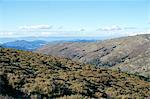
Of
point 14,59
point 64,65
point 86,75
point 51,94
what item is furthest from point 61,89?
point 64,65

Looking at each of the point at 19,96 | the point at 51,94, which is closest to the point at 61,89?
the point at 51,94

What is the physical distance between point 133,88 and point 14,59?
38.3 feet

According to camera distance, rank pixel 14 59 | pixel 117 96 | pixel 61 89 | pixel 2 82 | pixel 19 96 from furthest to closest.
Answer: pixel 14 59, pixel 117 96, pixel 61 89, pixel 2 82, pixel 19 96

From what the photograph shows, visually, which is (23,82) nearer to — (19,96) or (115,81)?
(19,96)

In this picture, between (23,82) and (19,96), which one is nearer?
(19,96)

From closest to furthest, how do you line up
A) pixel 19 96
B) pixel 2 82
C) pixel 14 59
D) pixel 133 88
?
pixel 19 96
pixel 2 82
pixel 133 88
pixel 14 59

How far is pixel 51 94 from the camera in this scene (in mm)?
19062

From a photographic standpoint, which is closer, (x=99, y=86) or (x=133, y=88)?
(x=99, y=86)

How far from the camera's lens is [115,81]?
31.4m

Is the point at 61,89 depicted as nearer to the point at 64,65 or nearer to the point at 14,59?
the point at 14,59

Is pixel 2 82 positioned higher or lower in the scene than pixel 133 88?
higher

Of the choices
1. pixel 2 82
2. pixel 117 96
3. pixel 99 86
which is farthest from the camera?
pixel 99 86

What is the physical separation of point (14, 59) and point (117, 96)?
13.9m

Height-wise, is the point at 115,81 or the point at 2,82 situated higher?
the point at 2,82
